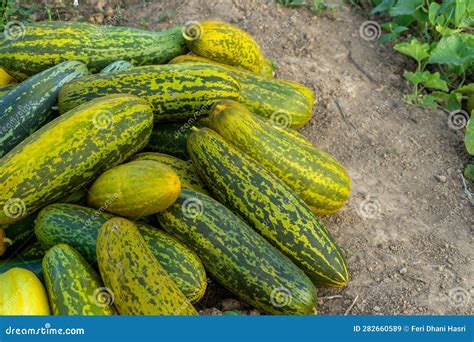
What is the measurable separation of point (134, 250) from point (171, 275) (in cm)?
29

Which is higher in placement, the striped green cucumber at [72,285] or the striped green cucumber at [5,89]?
the striped green cucumber at [5,89]

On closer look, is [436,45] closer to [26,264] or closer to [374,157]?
[374,157]

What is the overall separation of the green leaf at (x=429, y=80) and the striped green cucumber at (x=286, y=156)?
1800mm

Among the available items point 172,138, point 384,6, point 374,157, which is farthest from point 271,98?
point 384,6

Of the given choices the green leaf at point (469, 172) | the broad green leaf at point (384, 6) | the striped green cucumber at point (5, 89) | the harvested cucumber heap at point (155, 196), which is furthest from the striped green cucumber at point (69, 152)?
the broad green leaf at point (384, 6)

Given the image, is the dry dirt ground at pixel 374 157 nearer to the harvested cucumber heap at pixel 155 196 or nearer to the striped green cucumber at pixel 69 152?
the harvested cucumber heap at pixel 155 196

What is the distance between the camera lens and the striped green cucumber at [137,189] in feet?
13.3

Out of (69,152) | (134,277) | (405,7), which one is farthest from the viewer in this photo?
(405,7)

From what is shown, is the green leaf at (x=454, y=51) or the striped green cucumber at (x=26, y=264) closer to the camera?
the striped green cucumber at (x=26, y=264)

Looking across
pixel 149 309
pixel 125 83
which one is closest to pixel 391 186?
pixel 125 83

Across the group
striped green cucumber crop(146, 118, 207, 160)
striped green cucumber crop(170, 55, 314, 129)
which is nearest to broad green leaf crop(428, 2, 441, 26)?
striped green cucumber crop(170, 55, 314, 129)

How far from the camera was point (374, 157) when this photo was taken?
5668mm

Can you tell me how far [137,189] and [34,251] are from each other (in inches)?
33.3

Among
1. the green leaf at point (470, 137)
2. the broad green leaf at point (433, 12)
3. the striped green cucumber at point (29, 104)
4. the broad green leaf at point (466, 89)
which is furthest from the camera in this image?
the broad green leaf at point (433, 12)
